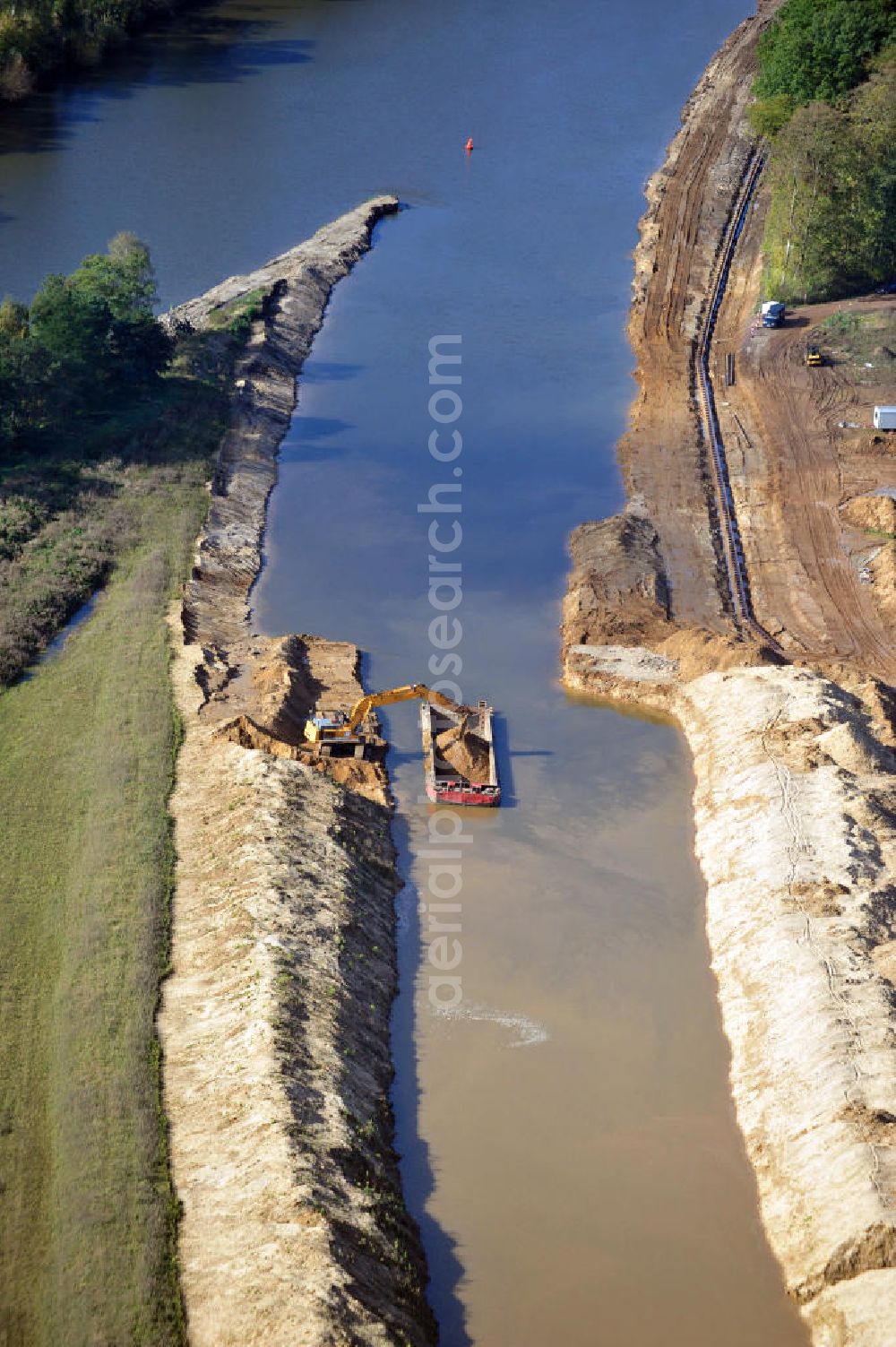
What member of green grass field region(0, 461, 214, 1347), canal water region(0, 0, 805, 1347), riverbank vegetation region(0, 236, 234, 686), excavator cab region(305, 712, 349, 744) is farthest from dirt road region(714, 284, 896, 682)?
riverbank vegetation region(0, 236, 234, 686)

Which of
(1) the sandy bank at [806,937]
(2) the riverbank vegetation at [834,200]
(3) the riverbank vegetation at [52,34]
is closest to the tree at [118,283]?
(1) the sandy bank at [806,937]

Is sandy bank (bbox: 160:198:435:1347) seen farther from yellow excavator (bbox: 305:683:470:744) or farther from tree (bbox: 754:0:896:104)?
tree (bbox: 754:0:896:104)

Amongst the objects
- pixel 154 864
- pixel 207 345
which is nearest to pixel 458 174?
pixel 207 345

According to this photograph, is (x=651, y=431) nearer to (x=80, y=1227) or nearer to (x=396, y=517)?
(x=396, y=517)

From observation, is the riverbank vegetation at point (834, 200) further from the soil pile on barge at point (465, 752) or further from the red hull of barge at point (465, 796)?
the red hull of barge at point (465, 796)

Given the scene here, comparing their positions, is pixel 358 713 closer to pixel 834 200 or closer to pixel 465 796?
pixel 465 796

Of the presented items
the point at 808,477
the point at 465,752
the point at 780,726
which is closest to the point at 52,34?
the point at 808,477
